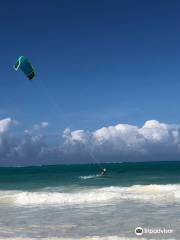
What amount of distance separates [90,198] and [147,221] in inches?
410

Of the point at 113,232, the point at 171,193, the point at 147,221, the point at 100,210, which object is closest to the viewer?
the point at 113,232

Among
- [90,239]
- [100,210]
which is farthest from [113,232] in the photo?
[100,210]

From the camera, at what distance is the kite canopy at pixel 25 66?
78.9 feet

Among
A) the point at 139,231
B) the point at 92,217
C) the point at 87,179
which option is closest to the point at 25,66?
the point at 92,217

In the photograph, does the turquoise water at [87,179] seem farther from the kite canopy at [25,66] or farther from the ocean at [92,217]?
the kite canopy at [25,66]

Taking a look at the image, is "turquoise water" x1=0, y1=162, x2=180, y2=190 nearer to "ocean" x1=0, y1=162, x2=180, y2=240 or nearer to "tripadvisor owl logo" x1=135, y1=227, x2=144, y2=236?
"ocean" x1=0, y1=162, x2=180, y2=240

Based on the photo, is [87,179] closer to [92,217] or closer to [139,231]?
[92,217]

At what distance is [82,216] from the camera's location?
21000mm

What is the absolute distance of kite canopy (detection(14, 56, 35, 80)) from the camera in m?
24.1

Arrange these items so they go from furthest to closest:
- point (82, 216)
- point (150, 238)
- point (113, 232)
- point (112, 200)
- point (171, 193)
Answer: point (171, 193) < point (112, 200) < point (82, 216) < point (113, 232) < point (150, 238)

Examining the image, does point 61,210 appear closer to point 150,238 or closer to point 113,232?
point 113,232

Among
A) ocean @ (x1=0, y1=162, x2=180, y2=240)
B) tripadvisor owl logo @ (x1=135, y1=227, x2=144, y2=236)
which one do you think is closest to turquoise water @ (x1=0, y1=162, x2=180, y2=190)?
ocean @ (x1=0, y1=162, x2=180, y2=240)

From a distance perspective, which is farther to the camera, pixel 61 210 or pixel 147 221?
pixel 61 210

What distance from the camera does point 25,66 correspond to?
24.3 meters
